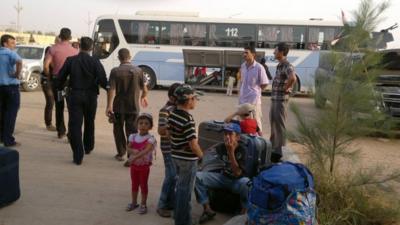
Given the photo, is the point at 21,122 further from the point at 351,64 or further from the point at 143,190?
Answer: the point at 351,64

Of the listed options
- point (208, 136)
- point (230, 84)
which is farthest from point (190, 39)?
point (208, 136)

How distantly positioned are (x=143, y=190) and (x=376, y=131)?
2.34m

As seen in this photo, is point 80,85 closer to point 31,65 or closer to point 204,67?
point 31,65

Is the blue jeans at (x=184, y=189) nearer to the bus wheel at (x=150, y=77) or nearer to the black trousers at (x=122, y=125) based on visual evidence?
the black trousers at (x=122, y=125)

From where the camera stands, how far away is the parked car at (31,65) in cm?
1777

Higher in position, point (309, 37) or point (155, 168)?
point (309, 37)

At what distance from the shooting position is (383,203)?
430cm

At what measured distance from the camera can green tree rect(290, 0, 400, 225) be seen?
4.28 m

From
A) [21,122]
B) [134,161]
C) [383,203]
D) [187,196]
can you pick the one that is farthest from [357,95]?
[21,122]

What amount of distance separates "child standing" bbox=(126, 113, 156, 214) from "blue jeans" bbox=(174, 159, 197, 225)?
0.64 metres

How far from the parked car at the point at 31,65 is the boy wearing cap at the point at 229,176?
14431 mm

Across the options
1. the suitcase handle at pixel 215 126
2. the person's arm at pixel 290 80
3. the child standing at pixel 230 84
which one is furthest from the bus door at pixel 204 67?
the suitcase handle at pixel 215 126

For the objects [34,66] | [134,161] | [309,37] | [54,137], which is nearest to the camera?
[134,161]

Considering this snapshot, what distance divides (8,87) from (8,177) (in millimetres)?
2992
